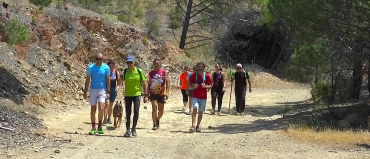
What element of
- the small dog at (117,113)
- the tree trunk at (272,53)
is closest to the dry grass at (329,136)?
the small dog at (117,113)

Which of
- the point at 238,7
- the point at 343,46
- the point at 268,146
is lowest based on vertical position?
the point at 268,146

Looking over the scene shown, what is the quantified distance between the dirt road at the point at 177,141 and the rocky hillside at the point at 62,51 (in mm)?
1336

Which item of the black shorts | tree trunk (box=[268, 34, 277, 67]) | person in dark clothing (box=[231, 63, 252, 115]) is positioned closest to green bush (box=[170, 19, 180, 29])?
tree trunk (box=[268, 34, 277, 67])

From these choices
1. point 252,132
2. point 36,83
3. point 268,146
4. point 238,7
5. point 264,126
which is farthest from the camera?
point 238,7

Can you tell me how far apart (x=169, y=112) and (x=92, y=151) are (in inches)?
303

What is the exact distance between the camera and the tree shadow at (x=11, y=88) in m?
14.3

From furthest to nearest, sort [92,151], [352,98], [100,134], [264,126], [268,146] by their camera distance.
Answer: [352,98] < [264,126] < [100,134] < [268,146] < [92,151]

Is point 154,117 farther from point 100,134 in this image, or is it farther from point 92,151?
point 92,151

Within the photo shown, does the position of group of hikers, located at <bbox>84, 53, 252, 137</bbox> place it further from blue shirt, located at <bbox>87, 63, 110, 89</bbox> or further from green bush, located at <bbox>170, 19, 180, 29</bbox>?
green bush, located at <bbox>170, 19, 180, 29</bbox>

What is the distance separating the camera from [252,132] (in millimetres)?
13141

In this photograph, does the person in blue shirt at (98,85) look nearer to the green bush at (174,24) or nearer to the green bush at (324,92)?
the green bush at (324,92)

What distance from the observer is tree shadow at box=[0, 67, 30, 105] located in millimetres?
14305

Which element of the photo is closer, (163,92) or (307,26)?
(163,92)

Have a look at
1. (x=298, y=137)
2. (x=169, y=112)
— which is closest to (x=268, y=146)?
(x=298, y=137)
